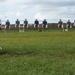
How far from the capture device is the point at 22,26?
74750mm

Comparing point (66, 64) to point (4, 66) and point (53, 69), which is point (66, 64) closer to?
point (53, 69)

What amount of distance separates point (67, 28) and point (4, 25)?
15.2 m

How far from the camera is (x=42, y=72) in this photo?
40.8ft

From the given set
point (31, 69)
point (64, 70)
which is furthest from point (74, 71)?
Result: point (31, 69)

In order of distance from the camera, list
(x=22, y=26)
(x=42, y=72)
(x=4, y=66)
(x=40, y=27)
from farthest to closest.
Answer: (x=40, y=27), (x=22, y=26), (x=4, y=66), (x=42, y=72)

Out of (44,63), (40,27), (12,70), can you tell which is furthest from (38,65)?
(40,27)

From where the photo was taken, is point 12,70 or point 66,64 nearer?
point 12,70

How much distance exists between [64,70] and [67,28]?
65769mm

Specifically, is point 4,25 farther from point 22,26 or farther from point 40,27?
point 40,27

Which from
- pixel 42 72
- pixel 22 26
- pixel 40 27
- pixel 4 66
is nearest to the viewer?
pixel 42 72

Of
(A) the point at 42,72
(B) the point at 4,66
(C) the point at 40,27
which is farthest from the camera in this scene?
(C) the point at 40,27

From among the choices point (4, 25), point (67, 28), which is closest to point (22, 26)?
point (4, 25)

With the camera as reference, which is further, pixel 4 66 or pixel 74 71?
pixel 4 66

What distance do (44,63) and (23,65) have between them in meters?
1.08
